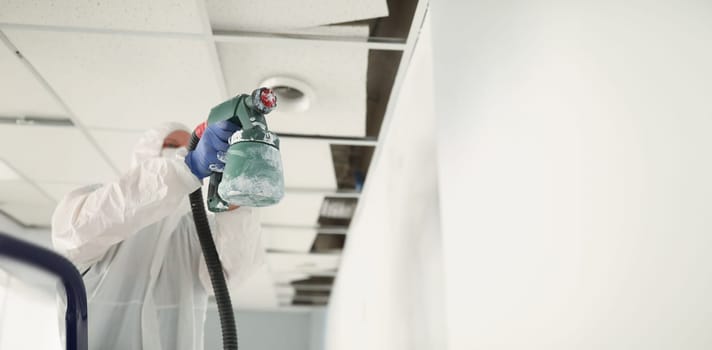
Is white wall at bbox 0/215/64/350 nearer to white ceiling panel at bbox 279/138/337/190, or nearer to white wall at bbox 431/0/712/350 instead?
white wall at bbox 431/0/712/350

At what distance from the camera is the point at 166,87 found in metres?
1.77

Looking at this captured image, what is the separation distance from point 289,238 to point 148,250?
2042mm

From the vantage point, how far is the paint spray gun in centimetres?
82

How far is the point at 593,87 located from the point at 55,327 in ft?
2.24


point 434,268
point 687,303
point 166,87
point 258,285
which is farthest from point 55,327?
point 258,285

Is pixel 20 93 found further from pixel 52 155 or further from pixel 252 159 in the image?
pixel 252 159

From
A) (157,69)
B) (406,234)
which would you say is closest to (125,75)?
(157,69)

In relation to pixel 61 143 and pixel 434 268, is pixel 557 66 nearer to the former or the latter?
pixel 434 268

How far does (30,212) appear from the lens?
2934 mm

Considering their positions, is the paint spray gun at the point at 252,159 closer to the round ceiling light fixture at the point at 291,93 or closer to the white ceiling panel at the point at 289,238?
the round ceiling light fixture at the point at 291,93

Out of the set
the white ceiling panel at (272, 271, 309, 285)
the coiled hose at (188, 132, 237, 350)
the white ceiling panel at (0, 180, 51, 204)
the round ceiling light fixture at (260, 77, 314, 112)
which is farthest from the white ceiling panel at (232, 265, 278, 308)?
the coiled hose at (188, 132, 237, 350)

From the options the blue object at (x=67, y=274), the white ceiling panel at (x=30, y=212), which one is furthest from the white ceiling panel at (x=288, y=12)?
the white ceiling panel at (x=30, y=212)

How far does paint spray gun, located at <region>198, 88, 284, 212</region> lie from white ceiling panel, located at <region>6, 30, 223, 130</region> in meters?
0.76

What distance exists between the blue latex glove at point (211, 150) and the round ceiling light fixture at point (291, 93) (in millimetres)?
763
